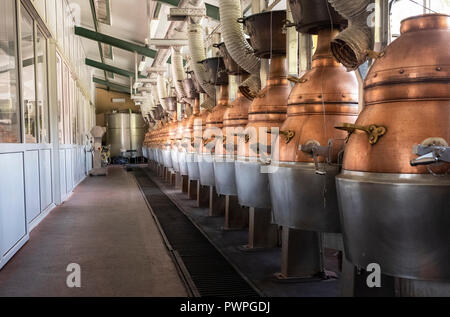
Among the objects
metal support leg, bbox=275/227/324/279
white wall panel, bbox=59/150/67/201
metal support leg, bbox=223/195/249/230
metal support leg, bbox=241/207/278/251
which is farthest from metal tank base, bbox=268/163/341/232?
white wall panel, bbox=59/150/67/201

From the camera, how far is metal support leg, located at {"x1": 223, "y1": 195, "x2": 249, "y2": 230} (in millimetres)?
4539

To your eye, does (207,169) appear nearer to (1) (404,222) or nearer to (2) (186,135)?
(2) (186,135)

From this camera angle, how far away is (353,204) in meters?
1.76

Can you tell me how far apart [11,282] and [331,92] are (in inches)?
99.3

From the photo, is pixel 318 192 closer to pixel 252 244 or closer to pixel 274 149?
pixel 274 149

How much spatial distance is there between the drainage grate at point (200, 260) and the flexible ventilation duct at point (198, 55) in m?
1.79

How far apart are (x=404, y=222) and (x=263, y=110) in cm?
198

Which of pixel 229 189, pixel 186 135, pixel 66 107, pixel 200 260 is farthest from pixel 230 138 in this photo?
pixel 66 107

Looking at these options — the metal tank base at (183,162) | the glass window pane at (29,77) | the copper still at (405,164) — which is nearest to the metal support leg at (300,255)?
the copper still at (405,164)

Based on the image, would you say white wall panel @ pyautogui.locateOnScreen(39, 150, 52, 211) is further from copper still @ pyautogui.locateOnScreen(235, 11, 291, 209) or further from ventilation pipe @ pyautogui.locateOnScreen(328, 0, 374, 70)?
ventilation pipe @ pyautogui.locateOnScreen(328, 0, 374, 70)

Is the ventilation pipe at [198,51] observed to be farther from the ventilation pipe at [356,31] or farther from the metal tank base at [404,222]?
the metal tank base at [404,222]

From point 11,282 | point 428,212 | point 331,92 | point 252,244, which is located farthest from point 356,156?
point 11,282

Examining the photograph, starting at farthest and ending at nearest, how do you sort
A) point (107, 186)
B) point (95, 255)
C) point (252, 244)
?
point (107, 186)
point (252, 244)
point (95, 255)

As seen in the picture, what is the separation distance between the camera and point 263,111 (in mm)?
3408
